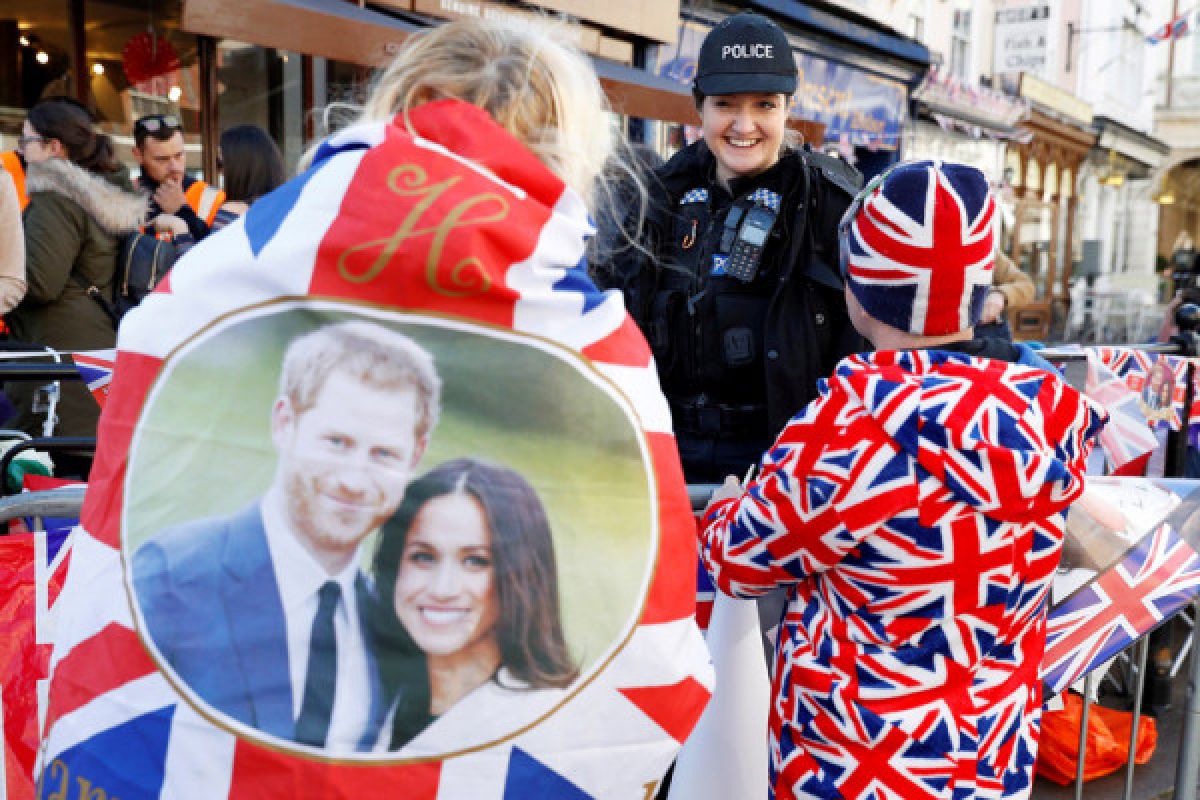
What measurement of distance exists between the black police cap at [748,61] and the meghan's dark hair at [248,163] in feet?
8.74

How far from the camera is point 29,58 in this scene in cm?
695

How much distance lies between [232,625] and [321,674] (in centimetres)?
12

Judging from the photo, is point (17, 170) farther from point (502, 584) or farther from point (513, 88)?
point (502, 584)

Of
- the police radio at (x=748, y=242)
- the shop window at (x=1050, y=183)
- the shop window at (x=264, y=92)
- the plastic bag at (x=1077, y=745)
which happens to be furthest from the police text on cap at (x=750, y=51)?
the shop window at (x=1050, y=183)

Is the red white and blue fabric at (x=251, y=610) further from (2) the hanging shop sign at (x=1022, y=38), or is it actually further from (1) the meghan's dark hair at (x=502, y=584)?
(2) the hanging shop sign at (x=1022, y=38)

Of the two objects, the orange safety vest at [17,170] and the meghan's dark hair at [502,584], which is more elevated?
the orange safety vest at [17,170]

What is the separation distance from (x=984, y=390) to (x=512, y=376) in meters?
0.79

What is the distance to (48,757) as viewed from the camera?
4.67 ft

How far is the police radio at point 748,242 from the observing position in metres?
2.77

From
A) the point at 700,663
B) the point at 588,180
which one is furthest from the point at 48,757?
the point at 588,180

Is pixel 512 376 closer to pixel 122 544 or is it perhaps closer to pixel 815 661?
pixel 122 544

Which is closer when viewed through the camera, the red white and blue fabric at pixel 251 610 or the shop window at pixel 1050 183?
the red white and blue fabric at pixel 251 610

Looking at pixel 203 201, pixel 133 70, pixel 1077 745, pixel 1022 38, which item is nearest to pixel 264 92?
pixel 133 70

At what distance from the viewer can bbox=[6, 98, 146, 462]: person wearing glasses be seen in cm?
459
